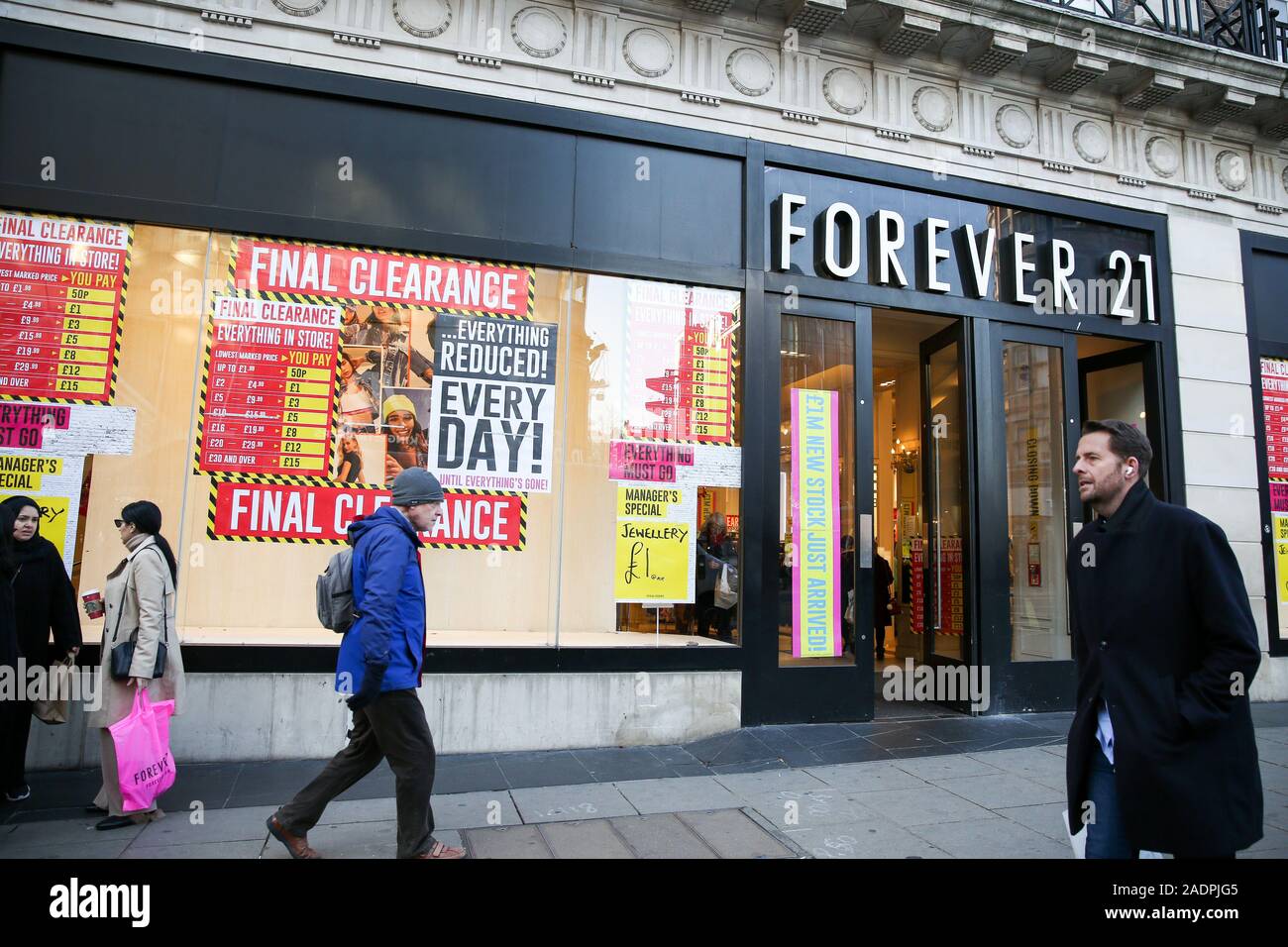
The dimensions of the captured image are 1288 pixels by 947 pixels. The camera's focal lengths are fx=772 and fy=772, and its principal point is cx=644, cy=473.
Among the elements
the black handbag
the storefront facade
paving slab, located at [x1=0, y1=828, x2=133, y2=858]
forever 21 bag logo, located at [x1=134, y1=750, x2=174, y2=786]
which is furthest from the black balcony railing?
paving slab, located at [x1=0, y1=828, x2=133, y2=858]

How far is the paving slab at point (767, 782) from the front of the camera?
5.17 m

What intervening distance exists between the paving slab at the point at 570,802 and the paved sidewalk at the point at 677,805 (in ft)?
0.06

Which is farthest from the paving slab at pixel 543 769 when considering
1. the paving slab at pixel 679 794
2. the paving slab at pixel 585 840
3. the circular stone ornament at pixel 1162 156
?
the circular stone ornament at pixel 1162 156

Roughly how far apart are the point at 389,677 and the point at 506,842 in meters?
1.26

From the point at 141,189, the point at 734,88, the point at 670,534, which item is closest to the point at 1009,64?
the point at 734,88

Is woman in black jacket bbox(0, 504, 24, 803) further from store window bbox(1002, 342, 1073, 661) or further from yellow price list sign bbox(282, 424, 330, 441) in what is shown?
store window bbox(1002, 342, 1073, 661)

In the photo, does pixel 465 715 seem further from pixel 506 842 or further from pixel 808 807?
pixel 808 807

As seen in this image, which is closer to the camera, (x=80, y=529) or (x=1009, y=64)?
(x=80, y=529)

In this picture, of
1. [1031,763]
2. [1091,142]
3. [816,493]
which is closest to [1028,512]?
[816,493]

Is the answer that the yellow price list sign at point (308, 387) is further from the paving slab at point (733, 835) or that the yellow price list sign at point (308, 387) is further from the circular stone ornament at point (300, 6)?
the paving slab at point (733, 835)

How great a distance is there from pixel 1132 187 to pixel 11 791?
11227 mm
